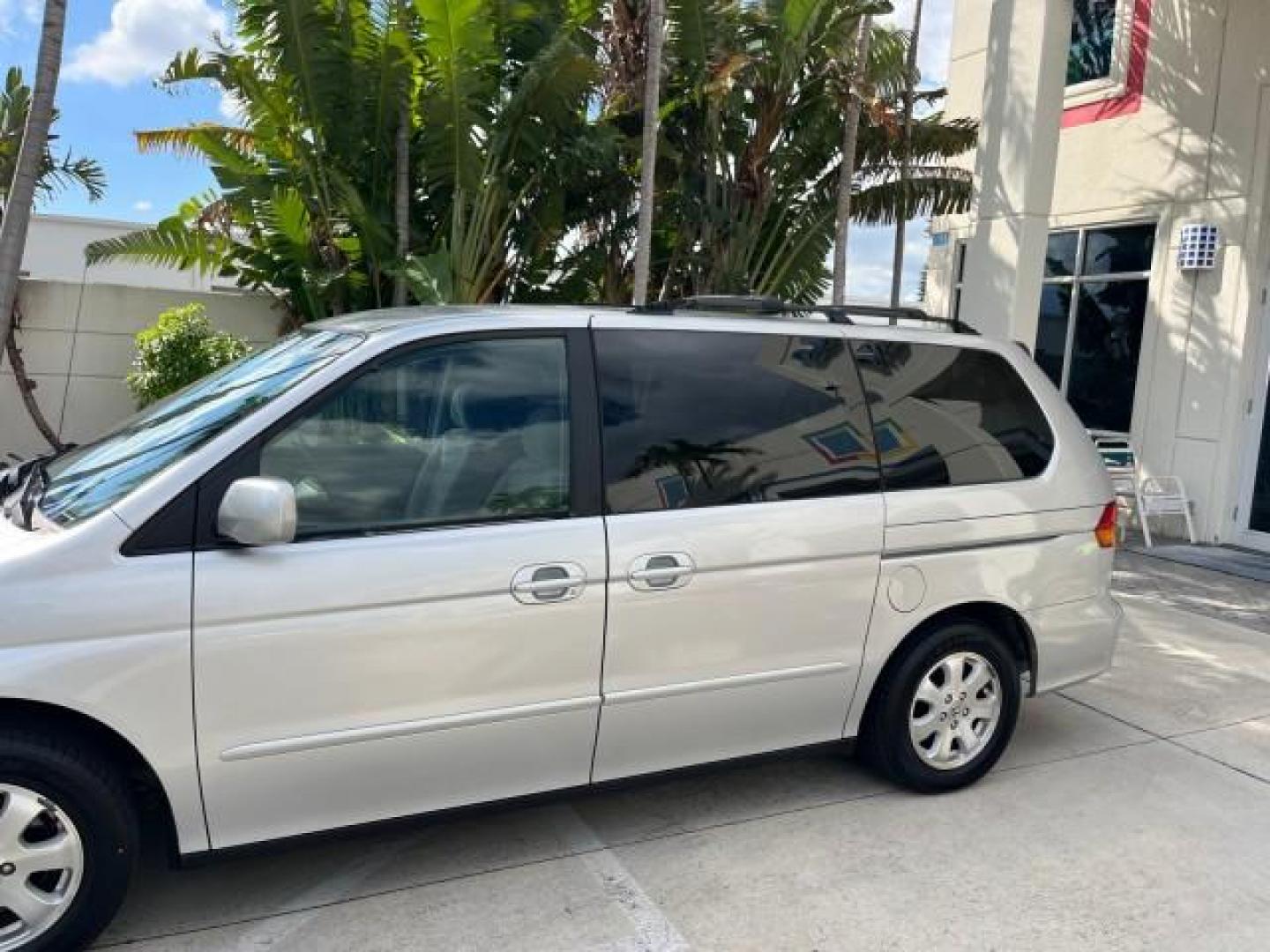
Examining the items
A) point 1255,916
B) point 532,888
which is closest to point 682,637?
point 532,888

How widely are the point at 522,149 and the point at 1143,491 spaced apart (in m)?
6.56

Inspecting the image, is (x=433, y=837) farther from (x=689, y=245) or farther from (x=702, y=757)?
(x=689, y=245)

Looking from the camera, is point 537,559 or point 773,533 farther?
point 773,533

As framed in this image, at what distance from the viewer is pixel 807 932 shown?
313cm

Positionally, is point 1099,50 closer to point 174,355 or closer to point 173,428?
point 174,355

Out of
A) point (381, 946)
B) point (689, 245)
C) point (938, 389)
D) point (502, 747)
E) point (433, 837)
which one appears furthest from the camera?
point (689, 245)

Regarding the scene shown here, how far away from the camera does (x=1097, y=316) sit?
36.3ft

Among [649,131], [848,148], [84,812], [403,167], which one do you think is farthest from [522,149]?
[84,812]

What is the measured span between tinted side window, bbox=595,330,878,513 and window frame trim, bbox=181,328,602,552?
2.2 inches

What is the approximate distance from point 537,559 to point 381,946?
1.17 metres

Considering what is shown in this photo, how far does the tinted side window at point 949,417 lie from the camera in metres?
3.93

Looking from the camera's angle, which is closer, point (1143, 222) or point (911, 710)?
point (911, 710)

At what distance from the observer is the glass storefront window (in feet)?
36.3

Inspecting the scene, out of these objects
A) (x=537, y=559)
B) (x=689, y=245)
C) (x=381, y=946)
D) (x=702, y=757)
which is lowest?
(x=381, y=946)
